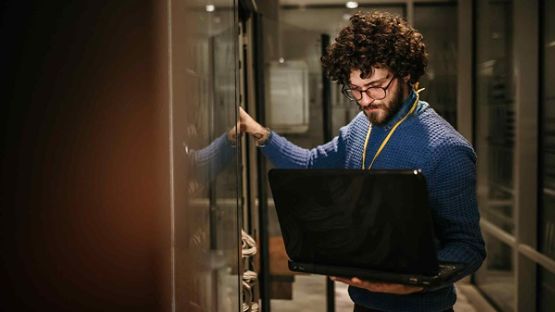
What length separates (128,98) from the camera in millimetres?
626

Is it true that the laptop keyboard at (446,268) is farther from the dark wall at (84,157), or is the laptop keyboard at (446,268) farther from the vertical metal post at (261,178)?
the vertical metal post at (261,178)

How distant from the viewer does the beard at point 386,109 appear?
117cm

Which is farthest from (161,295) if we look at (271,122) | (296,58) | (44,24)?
(296,58)

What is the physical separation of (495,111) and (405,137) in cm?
230

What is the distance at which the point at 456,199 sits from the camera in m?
1.08

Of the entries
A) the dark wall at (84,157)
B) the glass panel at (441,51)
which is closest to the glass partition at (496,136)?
the glass panel at (441,51)

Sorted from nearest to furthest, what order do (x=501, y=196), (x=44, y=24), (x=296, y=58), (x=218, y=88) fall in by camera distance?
(x=44, y=24)
(x=218, y=88)
(x=501, y=196)
(x=296, y=58)

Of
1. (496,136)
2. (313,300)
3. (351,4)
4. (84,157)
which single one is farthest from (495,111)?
(84,157)

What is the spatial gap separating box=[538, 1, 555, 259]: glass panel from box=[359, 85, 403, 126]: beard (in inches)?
56.7

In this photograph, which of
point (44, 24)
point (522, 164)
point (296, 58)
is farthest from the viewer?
point (296, 58)

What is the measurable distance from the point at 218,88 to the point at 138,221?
0.40 m

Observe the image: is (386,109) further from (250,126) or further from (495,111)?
(495,111)

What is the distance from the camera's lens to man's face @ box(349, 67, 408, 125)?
1142 millimetres

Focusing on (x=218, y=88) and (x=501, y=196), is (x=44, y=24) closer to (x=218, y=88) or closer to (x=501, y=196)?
(x=218, y=88)
